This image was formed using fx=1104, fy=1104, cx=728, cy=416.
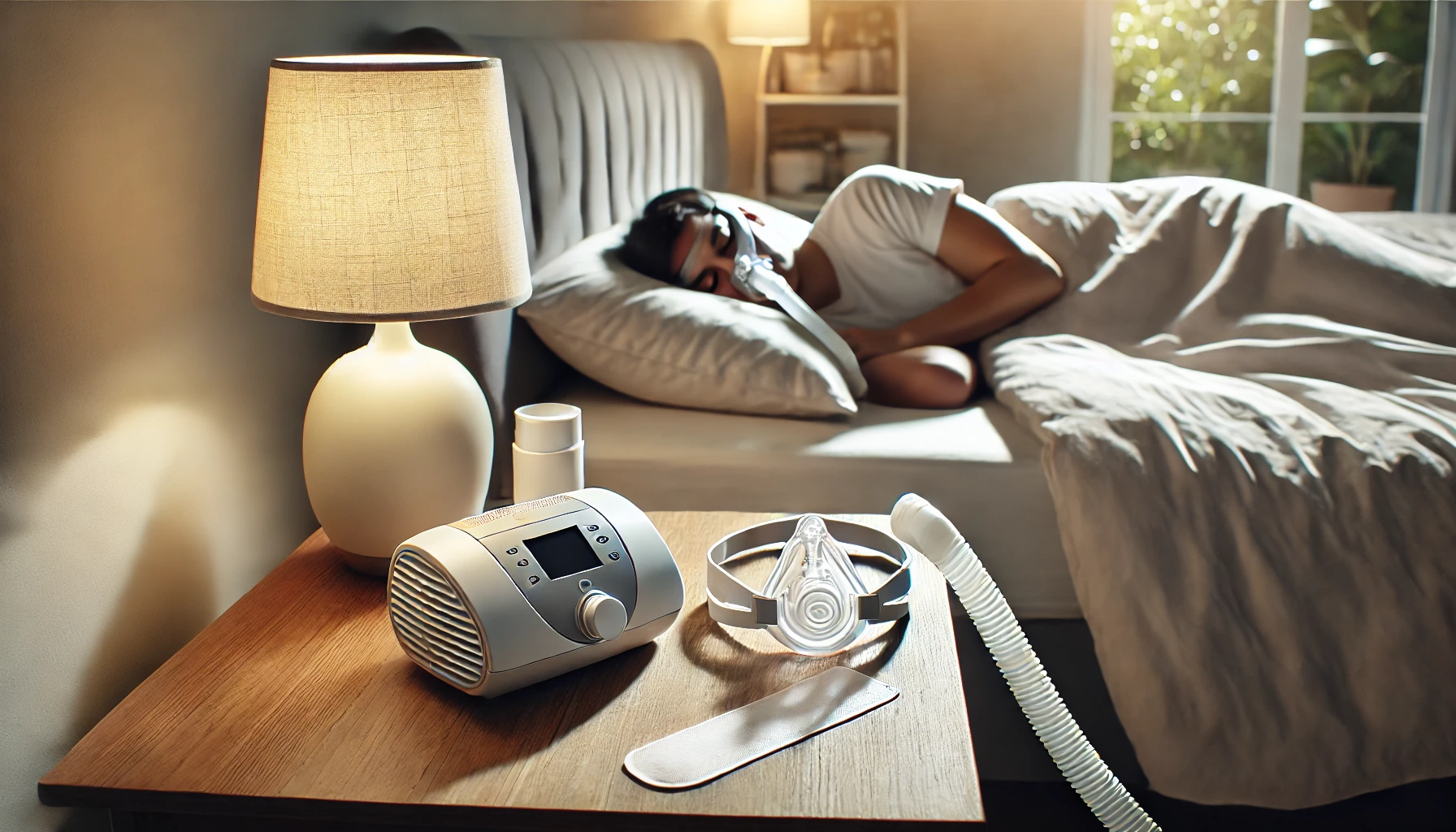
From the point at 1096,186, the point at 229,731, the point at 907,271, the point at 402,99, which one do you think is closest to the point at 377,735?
the point at 229,731

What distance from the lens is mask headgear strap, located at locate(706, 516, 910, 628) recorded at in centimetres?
85

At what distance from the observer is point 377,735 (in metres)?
0.73

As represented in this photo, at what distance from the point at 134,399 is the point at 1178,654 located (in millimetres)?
1071

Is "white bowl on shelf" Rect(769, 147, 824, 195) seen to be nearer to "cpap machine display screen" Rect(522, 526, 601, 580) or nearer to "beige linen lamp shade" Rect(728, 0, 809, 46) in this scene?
"beige linen lamp shade" Rect(728, 0, 809, 46)

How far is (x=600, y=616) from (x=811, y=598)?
16 centimetres

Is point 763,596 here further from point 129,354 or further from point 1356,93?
point 1356,93

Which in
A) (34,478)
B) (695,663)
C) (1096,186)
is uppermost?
(1096,186)

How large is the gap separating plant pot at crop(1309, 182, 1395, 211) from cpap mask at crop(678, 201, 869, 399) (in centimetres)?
264

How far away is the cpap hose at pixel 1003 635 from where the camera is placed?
2.60 ft

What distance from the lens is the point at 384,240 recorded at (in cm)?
84

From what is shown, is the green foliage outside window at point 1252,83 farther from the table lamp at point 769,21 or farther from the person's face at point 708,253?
the person's face at point 708,253

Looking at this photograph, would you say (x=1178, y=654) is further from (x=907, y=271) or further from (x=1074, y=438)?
(x=907, y=271)

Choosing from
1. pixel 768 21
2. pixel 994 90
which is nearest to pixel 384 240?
pixel 768 21

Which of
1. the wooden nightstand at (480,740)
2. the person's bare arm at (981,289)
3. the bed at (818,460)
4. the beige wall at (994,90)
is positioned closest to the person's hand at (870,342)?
the person's bare arm at (981,289)
